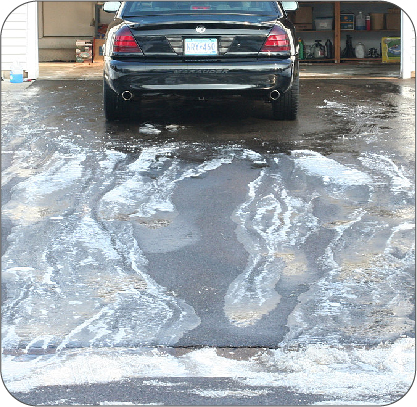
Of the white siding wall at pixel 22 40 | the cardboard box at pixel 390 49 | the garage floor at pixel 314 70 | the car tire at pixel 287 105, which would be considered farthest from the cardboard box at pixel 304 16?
the car tire at pixel 287 105

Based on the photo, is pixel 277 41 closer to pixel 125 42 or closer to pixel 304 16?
pixel 125 42

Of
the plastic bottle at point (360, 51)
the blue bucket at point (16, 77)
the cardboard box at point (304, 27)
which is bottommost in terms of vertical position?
the blue bucket at point (16, 77)

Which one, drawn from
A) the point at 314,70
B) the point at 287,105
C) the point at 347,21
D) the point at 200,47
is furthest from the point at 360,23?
the point at 200,47

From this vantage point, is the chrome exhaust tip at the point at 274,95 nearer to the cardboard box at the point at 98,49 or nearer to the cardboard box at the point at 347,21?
the cardboard box at the point at 98,49

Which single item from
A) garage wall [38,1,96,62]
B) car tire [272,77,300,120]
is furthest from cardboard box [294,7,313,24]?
car tire [272,77,300,120]

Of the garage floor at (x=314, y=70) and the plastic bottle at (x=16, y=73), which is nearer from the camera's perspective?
the plastic bottle at (x=16, y=73)

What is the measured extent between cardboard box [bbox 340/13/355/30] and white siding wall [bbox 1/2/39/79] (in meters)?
7.16

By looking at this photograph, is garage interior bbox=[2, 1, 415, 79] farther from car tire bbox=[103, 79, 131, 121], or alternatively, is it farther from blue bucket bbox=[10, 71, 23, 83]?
car tire bbox=[103, 79, 131, 121]

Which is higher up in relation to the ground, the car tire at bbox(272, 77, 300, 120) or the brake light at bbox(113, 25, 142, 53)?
the brake light at bbox(113, 25, 142, 53)

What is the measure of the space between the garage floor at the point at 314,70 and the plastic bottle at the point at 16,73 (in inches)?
31.5

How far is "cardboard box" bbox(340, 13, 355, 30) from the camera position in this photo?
59.4 feet

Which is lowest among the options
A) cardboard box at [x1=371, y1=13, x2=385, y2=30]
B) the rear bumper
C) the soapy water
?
the soapy water

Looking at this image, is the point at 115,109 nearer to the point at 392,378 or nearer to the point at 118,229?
the point at 118,229

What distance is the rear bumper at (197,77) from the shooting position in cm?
813
